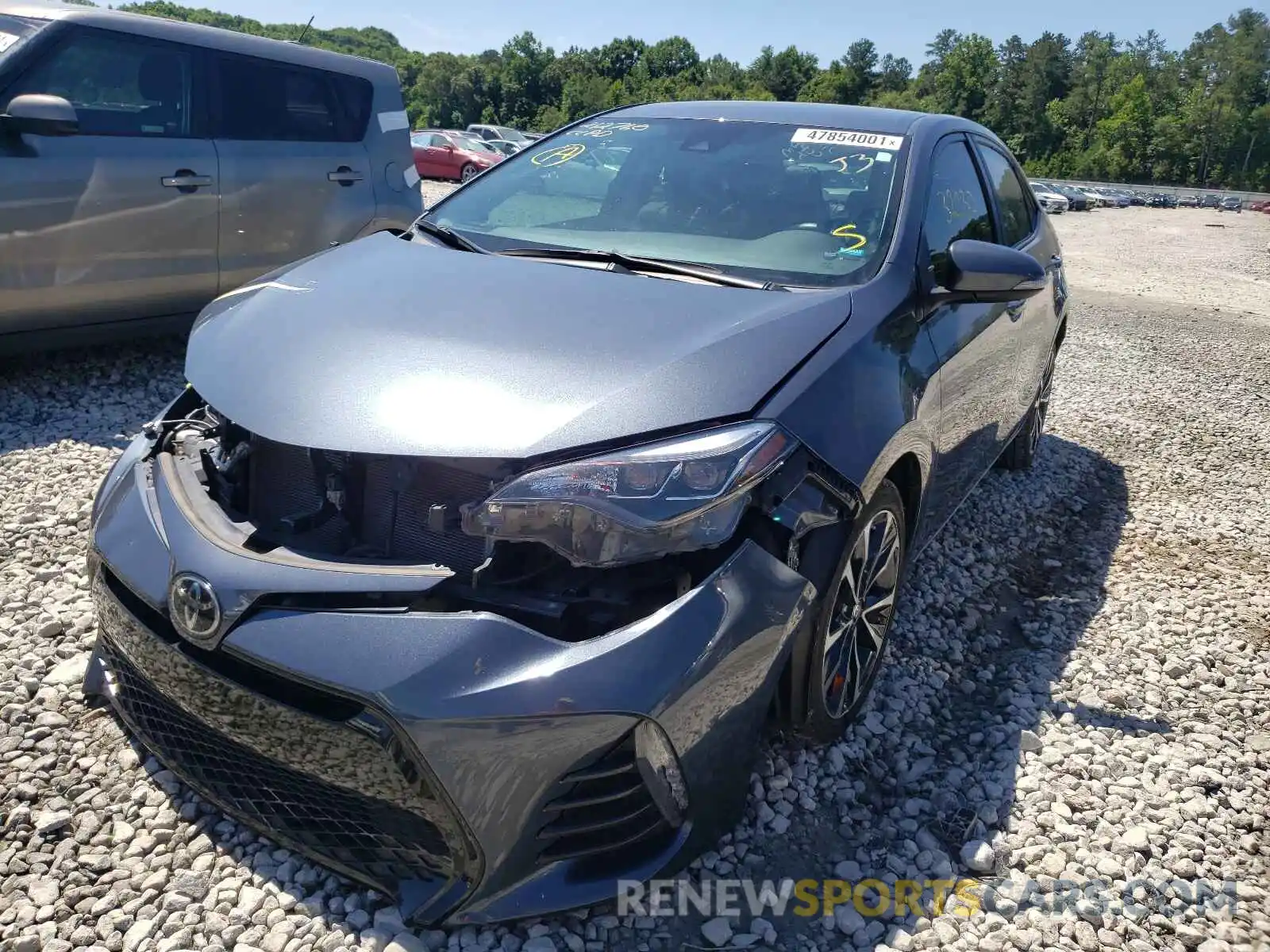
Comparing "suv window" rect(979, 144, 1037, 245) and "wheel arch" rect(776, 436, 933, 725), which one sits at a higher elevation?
"suv window" rect(979, 144, 1037, 245)

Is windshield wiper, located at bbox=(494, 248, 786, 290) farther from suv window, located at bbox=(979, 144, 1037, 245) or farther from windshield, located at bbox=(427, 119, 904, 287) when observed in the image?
suv window, located at bbox=(979, 144, 1037, 245)

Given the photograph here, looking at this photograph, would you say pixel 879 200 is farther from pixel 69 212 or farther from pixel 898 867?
pixel 69 212

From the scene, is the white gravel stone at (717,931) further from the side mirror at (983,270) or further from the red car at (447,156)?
the red car at (447,156)

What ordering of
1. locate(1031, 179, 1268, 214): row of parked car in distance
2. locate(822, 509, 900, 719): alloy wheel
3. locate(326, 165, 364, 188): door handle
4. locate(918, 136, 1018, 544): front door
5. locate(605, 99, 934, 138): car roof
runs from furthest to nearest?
locate(1031, 179, 1268, 214): row of parked car in distance, locate(326, 165, 364, 188): door handle, locate(605, 99, 934, 138): car roof, locate(918, 136, 1018, 544): front door, locate(822, 509, 900, 719): alloy wheel

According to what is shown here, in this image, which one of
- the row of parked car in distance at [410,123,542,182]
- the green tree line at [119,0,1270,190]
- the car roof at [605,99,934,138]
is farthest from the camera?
the green tree line at [119,0,1270,190]

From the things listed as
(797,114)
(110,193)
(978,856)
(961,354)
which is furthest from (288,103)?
(978,856)

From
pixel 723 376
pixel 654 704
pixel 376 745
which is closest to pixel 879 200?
pixel 723 376

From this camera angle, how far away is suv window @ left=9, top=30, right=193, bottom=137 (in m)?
4.43

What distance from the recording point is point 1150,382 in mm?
7664

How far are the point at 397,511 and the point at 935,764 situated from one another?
1660mm

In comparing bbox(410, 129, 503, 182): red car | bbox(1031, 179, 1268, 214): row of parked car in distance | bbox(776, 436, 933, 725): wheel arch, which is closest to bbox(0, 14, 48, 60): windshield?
bbox(776, 436, 933, 725): wheel arch

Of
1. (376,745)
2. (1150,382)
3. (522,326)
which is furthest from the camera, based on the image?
(1150,382)

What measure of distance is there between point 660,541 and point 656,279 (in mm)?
972

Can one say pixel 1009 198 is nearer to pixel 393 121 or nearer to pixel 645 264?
pixel 645 264
